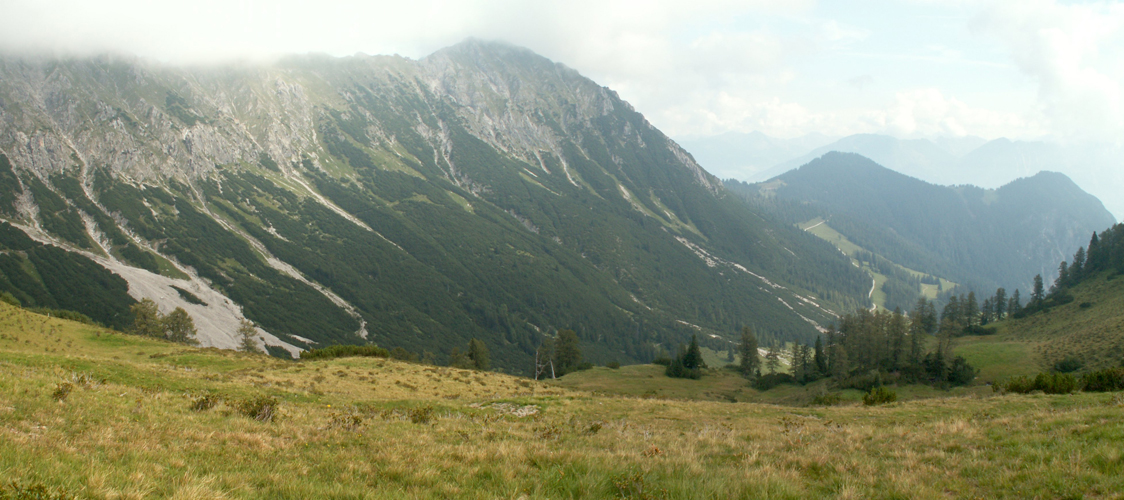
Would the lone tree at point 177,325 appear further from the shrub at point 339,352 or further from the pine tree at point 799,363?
the pine tree at point 799,363

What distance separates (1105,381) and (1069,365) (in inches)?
1282

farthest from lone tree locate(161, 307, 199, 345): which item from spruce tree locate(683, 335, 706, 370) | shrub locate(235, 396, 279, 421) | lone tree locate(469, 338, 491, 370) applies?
spruce tree locate(683, 335, 706, 370)

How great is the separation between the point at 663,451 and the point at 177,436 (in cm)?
1042

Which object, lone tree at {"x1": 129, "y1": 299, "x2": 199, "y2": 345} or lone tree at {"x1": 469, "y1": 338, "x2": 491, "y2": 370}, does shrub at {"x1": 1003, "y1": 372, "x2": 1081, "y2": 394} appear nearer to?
lone tree at {"x1": 469, "y1": 338, "x2": 491, "y2": 370}

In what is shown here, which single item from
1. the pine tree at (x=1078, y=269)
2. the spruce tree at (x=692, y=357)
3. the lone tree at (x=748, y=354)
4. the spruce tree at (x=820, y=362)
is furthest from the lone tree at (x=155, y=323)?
the pine tree at (x=1078, y=269)

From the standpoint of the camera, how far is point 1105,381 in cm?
2659

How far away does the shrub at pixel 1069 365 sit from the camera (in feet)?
162

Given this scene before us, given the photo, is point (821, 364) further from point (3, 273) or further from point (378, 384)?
point (3, 273)

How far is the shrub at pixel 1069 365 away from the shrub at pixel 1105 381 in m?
29.8

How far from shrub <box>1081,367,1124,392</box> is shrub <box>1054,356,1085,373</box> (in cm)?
2980

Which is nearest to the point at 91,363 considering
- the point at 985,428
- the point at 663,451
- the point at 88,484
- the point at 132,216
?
the point at 88,484

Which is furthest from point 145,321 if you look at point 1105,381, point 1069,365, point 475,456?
point 1069,365

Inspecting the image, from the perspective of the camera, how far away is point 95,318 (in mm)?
134750

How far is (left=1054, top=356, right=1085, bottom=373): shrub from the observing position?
162ft
